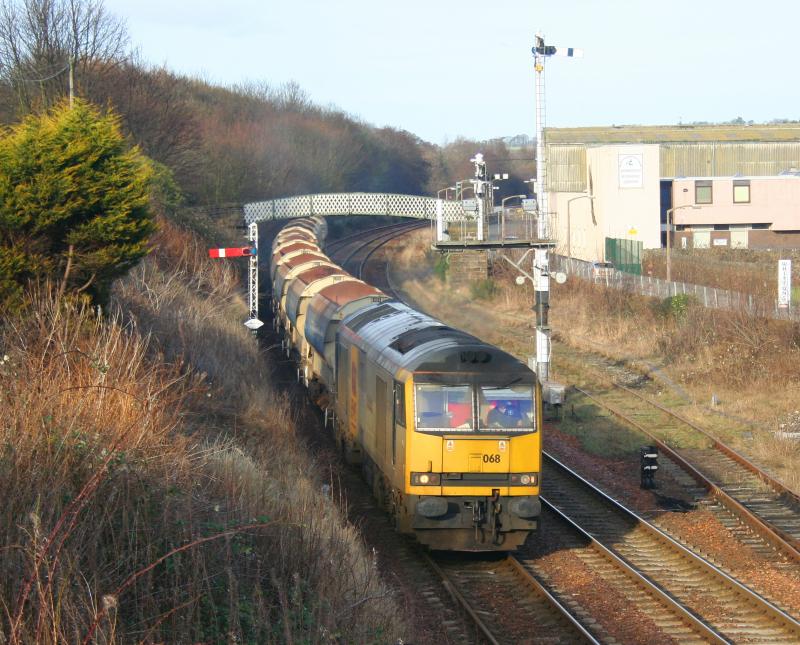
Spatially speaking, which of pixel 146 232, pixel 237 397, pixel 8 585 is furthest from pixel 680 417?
pixel 8 585

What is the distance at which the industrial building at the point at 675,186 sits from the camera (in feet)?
159

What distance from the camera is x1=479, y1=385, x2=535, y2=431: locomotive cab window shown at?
11.8 m

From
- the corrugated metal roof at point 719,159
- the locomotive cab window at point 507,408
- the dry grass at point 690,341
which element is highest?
the corrugated metal roof at point 719,159

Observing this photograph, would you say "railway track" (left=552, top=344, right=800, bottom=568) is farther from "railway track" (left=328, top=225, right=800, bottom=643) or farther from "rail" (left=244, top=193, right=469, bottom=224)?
"rail" (left=244, top=193, right=469, bottom=224)

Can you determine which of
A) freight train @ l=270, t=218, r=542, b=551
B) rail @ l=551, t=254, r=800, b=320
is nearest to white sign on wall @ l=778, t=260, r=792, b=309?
rail @ l=551, t=254, r=800, b=320

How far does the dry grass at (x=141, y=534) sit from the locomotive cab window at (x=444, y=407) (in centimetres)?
153

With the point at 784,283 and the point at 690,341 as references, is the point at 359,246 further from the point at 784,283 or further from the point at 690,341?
the point at 784,283

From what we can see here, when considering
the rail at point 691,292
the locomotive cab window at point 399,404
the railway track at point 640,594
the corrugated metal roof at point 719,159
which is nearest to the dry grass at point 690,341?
the rail at point 691,292

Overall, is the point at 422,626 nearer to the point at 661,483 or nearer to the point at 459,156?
the point at 661,483

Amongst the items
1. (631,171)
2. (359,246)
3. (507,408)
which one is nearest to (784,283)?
(507,408)

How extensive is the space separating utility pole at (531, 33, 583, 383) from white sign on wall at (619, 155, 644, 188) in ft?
80.2

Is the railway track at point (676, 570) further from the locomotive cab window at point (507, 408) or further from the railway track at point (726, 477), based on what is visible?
the locomotive cab window at point (507, 408)

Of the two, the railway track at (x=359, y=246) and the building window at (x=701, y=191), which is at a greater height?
the building window at (x=701, y=191)

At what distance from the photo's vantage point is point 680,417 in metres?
21.3
